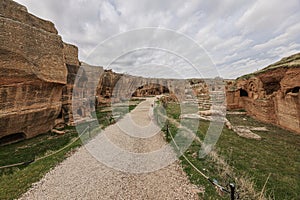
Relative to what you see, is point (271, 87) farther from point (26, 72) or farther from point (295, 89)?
point (26, 72)

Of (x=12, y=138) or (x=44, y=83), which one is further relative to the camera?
(x=44, y=83)

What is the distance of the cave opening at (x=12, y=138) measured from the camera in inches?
387

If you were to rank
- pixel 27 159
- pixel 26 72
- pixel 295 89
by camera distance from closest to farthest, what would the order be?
pixel 27 159
pixel 26 72
pixel 295 89

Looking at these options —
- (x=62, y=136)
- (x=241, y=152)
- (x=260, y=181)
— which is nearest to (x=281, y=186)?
(x=260, y=181)

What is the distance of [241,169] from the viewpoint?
5.68 m

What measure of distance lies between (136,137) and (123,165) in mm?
4281

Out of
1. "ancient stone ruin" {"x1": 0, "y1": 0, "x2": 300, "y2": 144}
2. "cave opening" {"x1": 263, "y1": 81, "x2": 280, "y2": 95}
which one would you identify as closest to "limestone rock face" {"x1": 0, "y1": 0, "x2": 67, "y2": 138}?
"ancient stone ruin" {"x1": 0, "y1": 0, "x2": 300, "y2": 144}

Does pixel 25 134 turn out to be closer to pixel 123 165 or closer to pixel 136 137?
pixel 136 137

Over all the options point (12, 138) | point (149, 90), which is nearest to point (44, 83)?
point (12, 138)

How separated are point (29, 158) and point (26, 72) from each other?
16.4ft

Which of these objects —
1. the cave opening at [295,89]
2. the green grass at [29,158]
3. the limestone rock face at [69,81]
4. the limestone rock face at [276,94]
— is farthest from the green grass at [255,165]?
the limestone rock face at [69,81]

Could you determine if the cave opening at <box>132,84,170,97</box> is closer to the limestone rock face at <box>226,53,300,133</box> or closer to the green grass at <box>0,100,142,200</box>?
the limestone rock face at <box>226,53,300,133</box>

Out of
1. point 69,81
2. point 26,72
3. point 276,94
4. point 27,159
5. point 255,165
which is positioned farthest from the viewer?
point 69,81

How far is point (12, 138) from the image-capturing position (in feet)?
33.8
